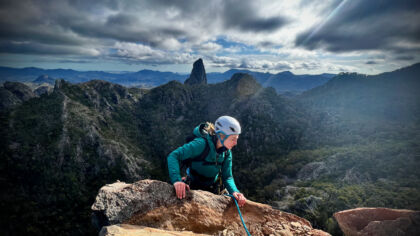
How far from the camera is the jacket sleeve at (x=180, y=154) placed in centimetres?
556

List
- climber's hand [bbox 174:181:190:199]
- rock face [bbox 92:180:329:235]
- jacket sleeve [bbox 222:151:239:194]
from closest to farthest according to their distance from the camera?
rock face [bbox 92:180:329:235] → climber's hand [bbox 174:181:190:199] → jacket sleeve [bbox 222:151:239:194]

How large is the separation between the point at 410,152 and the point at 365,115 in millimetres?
128156

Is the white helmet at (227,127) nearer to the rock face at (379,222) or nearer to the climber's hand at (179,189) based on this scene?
the climber's hand at (179,189)

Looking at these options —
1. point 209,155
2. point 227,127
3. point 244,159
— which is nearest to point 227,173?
point 209,155

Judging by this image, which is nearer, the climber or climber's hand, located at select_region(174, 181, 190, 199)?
climber's hand, located at select_region(174, 181, 190, 199)

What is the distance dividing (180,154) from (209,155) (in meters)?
1.11

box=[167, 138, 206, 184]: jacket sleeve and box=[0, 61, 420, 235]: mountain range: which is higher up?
box=[167, 138, 206, 184]: jacket sleeve

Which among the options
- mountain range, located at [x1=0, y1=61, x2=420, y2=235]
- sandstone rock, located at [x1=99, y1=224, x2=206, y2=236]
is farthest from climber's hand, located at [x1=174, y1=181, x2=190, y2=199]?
mountain range, located at [x1=0, y1=61, x2=420, y2=235]

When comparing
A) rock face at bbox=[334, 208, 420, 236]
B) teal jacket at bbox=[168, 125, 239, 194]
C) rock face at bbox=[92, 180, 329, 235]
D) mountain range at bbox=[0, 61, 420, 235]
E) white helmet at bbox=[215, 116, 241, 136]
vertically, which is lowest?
mountain range at bbox=[0, 61, 420, 235]

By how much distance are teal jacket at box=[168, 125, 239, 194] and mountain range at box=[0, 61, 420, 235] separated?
33.5 m

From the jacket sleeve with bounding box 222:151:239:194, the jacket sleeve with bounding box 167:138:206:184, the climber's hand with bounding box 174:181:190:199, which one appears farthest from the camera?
the jacket sleeve with bounding box 222:151:239:194

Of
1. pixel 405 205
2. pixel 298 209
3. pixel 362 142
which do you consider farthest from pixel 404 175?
pixel 362 142

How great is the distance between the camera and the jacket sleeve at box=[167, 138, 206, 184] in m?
5.56

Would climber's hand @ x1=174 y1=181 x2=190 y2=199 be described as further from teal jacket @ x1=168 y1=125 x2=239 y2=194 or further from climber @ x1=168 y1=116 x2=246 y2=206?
teal jacket @ x1=168 y1=125 x2=239 y2=194
